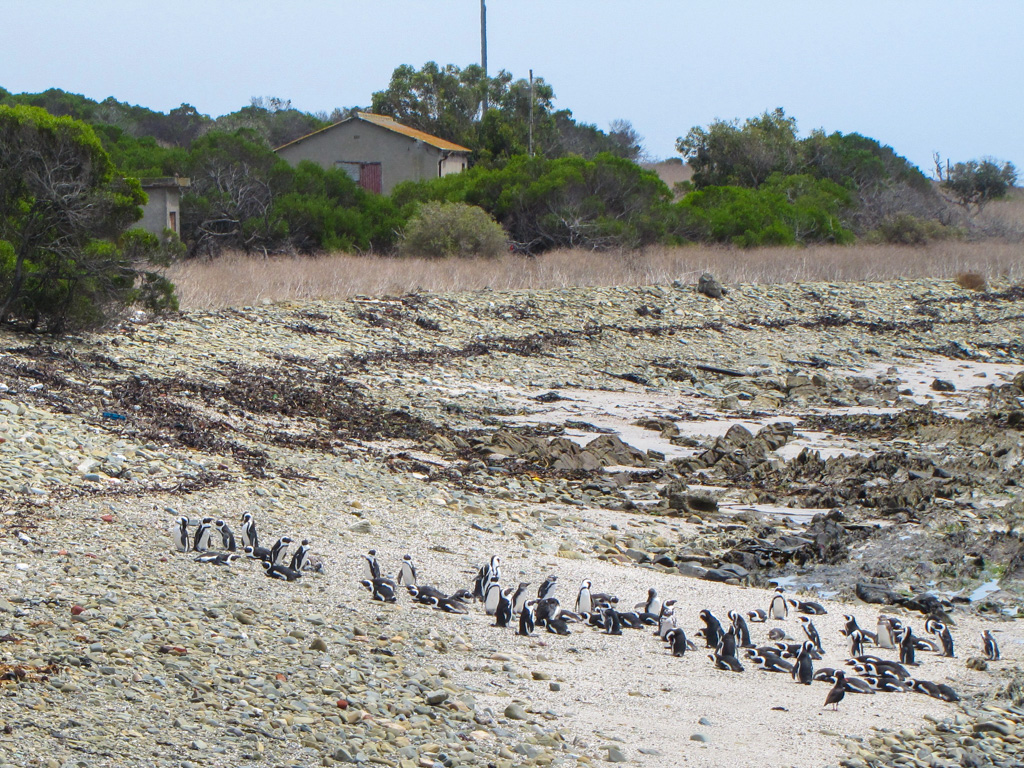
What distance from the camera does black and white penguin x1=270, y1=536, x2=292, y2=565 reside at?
698 centimetres

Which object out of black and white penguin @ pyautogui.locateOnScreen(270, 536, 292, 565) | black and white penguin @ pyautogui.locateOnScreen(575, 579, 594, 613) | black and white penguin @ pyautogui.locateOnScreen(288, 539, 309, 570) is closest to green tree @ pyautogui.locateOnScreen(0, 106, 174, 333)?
black and white penguin @ pyautogui.locateOnScreen(270, 536, 292, 565)

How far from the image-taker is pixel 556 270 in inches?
1037

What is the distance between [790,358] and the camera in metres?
22.0

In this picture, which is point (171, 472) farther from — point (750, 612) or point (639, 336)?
point (639, 336)

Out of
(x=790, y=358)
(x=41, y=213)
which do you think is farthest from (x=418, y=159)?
(x=41, y=213)

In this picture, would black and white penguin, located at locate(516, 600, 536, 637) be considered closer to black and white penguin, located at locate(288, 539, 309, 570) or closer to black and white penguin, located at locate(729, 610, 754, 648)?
black and white penguin, located at locate(729, 610, 754, 648)

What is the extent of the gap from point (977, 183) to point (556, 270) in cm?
3765

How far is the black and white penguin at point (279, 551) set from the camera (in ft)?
22.9

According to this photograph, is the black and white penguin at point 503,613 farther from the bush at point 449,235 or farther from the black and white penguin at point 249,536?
the bush at point 449,235

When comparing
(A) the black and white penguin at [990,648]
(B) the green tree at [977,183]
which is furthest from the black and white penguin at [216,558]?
(B) the green tree at [977,183]

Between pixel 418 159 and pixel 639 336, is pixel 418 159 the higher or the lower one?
the higher one

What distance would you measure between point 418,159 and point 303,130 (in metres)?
23.2

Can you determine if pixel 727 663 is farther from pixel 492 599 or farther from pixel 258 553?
pixel 258 553

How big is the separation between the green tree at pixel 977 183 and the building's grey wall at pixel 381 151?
29.7 m
